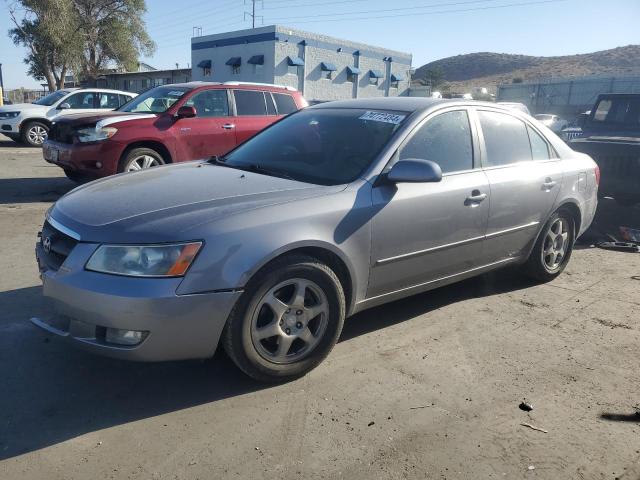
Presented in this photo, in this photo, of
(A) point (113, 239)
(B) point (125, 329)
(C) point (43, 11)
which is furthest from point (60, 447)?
(C) point (43, 11)

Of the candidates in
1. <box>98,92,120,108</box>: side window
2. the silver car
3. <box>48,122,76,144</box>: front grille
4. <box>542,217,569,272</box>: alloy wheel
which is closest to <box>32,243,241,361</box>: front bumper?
the silver car

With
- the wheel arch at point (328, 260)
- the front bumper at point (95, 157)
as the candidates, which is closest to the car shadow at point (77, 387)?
the wheel arch at point (328, 260)

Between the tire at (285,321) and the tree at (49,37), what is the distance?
41.7 metres

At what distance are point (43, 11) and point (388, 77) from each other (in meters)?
24.4

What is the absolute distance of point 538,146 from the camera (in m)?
4.78

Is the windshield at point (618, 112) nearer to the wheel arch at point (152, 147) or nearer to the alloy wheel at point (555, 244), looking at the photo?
the alloy wheel at point (555, 244)

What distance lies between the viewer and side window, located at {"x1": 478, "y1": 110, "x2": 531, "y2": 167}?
4289mm

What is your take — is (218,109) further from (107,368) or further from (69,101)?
(69,101)

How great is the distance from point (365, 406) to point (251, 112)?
6.77 m

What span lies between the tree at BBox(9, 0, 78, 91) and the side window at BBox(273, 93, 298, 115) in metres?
35.5

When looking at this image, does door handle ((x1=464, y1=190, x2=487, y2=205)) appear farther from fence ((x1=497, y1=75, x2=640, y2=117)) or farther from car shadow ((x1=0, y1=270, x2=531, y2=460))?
fence ((x1=497, y1=75, x2=640, y2=117))

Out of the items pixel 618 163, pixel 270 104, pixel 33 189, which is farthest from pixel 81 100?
pixel 618 163

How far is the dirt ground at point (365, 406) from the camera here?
2.47 metres

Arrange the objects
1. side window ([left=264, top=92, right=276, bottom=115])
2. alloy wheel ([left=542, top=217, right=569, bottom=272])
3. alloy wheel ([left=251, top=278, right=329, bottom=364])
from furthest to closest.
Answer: side window ([left=264, top=92, right=276, bottom=115]), alloy wheel ([left=542, top=217, right=569, bottom=272]), alloy wheel ([left=251, top=278, right=329, bottom=364])
